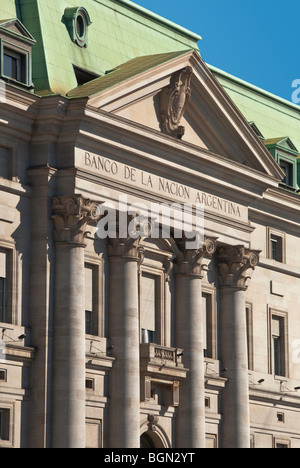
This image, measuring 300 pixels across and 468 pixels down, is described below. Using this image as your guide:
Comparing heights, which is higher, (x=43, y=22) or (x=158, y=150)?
(x=43, y=22)

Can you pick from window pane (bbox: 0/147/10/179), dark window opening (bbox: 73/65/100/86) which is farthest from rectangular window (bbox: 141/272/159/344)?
window pane (bbox: 0/147/10/179)

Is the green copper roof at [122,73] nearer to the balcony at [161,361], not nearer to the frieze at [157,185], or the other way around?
the frieze at [157,185]

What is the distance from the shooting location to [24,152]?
8406cm

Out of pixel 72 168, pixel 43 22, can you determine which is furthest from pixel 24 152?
pixel 43 22

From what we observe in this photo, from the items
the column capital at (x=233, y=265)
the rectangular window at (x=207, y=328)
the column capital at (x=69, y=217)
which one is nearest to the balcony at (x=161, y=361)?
the rectangular window at (x=207, y=328)

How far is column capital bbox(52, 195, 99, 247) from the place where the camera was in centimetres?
8394

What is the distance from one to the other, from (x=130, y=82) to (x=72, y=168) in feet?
19.2

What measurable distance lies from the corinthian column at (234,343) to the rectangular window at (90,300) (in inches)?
443

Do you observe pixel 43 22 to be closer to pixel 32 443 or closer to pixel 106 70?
pixel 106 70

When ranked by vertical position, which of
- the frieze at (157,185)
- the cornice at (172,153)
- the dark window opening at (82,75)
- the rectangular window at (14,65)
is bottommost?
the frieze at (157,185)

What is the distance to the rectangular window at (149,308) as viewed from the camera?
90125mm

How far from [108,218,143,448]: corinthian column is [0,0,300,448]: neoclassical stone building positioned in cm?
8

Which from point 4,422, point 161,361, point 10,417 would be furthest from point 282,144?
point 4,422
